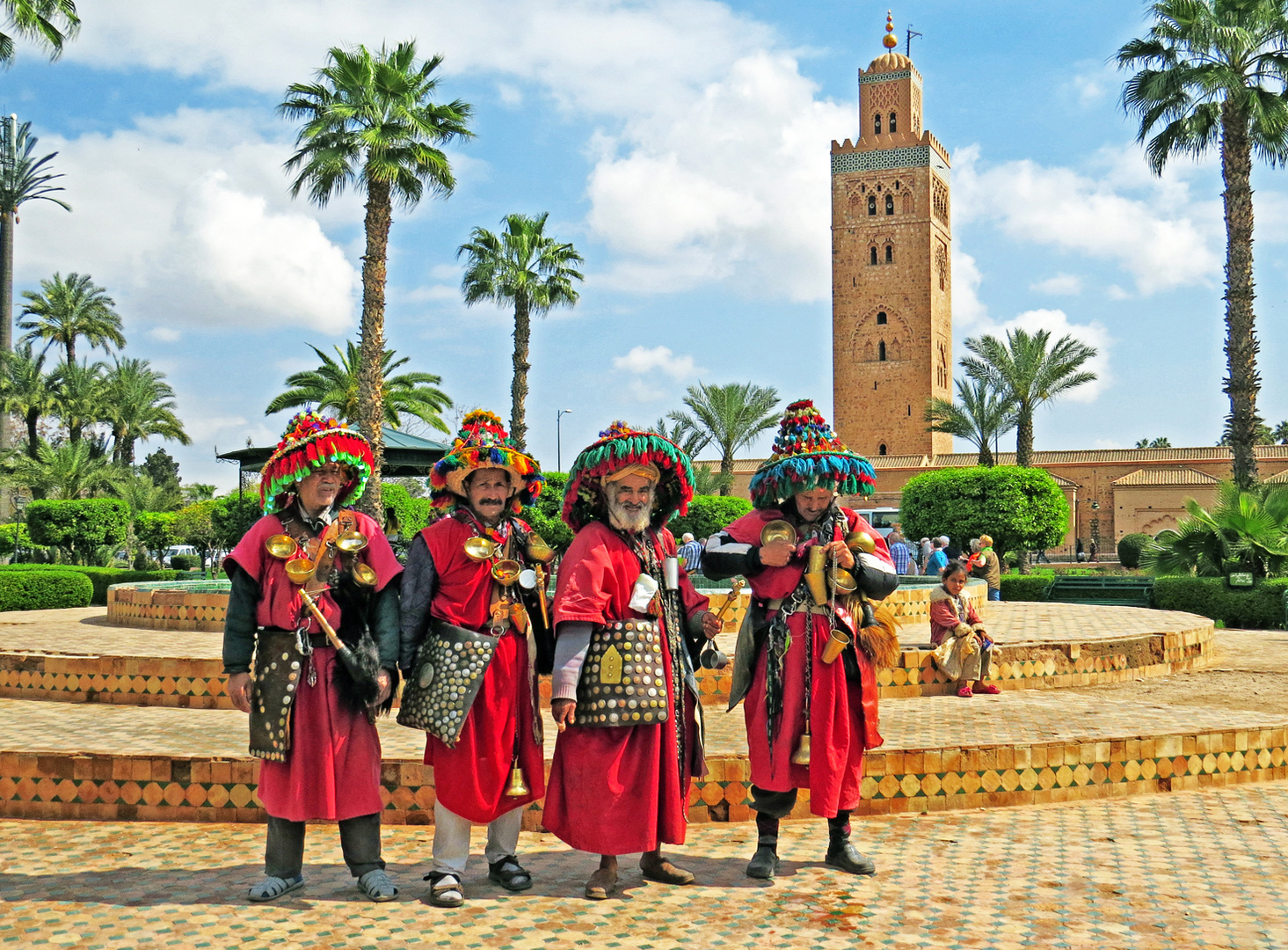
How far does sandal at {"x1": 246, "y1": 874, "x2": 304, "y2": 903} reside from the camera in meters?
3.55

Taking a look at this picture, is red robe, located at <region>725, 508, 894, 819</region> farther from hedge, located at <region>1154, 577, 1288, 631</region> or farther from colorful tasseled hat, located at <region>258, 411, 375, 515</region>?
hedge, located at <region>1154, 577, 1288, 631</region>

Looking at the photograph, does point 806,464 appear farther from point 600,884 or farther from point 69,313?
point 69,313

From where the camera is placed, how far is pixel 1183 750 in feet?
17.5

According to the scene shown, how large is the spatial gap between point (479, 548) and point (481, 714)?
1.78ft

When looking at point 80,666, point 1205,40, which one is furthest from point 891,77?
point 80,666

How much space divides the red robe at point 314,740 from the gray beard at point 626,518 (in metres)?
0.81

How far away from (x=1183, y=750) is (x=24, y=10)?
1746cm

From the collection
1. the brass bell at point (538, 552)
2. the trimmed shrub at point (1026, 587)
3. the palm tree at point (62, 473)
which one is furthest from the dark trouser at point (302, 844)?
the palm tree at point (62, 473)

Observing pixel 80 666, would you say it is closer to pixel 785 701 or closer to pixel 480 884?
pixel 480 884

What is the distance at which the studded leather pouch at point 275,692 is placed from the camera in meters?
3.56

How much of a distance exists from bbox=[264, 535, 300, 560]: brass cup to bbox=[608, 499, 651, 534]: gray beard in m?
1.05

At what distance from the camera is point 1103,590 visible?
17.8 m

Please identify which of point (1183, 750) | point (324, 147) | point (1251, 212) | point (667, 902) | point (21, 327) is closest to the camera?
point (667, 902)

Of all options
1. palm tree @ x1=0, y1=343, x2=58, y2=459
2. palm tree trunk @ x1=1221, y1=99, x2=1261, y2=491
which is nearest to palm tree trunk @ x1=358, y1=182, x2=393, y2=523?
palm tree trunk @ x1=1221, y1=99, x2=1261, y2=491
